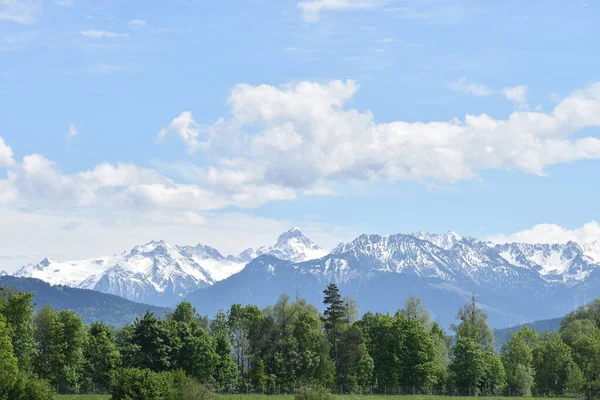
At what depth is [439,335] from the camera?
6895 inches

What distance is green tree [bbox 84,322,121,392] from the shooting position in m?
126

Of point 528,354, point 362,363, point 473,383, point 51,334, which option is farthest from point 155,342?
point 528,354

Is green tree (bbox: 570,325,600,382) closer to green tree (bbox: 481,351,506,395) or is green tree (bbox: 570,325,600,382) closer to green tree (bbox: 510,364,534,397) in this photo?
green tree (bbox: 510,364,534,397)

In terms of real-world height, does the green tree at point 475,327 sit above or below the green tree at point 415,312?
below

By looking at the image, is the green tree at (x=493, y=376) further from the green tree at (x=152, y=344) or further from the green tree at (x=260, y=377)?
the green tree at (x=152, y=344)

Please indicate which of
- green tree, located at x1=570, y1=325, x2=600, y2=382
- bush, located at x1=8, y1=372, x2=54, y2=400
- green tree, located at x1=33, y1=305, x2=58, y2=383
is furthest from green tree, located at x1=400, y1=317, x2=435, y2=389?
bush, located at x1=8, y1=372, x2=54, y2=400

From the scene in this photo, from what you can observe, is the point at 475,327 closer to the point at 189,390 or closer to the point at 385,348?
the point at 385,348

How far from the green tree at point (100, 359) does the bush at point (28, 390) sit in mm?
35571

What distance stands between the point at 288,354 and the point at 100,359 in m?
29.2

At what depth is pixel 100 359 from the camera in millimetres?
128250

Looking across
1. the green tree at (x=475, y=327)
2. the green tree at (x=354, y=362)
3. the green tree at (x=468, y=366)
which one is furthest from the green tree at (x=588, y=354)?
the green tree at (x=354, y=362)

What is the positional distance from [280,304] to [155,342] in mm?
38534

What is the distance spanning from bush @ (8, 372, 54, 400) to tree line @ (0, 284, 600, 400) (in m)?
18.1

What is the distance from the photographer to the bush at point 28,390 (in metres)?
87.6
